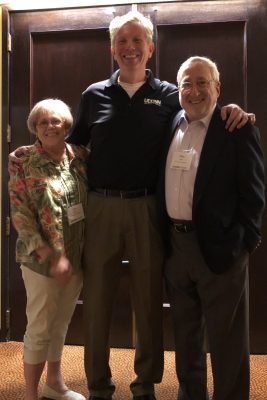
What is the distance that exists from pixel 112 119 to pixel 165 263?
0.68 meters

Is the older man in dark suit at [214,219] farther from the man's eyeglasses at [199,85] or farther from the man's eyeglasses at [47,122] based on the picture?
the man's eyeglasses at [47,122]

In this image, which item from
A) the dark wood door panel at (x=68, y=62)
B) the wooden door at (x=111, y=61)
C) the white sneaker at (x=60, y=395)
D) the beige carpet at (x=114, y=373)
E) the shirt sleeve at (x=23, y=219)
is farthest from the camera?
the dark wood door panel at (x=68, y=62)

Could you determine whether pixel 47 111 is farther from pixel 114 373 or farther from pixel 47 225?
pixel 114 373

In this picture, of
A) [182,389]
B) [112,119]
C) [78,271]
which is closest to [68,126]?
[112,119]

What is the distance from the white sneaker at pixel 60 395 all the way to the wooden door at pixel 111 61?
751mm

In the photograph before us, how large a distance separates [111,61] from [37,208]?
4.24 ft

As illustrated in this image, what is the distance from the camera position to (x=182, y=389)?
2.08m

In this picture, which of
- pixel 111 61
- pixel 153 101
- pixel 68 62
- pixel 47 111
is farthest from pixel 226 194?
pixel 68 62

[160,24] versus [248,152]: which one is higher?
[160,24]

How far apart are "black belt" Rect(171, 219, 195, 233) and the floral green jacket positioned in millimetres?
459

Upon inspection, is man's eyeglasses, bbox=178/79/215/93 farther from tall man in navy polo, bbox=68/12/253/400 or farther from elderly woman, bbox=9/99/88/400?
elderly woman, bbox=9/99/88/400

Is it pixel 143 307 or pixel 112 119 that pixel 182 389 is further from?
pixel 112 119

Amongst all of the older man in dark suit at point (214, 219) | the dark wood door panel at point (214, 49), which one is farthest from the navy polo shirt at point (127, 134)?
the dark wood door panel at point (214, 49)

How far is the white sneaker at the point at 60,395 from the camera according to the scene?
223 centimetres
